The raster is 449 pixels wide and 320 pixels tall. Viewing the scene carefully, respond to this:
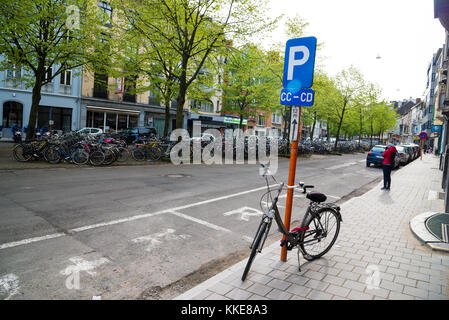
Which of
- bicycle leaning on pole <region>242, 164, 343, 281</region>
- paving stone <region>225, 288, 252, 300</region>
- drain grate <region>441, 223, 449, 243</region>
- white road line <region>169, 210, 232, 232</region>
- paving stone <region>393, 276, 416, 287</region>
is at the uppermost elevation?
bicycle leaning on pole <region>242, 164, 343, 281</region>

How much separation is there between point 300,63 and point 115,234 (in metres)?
3.70

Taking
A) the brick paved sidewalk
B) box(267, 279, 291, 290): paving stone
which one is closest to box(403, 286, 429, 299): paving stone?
the brick paved sidewalk

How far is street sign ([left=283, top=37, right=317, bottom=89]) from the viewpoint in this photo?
3812 mm

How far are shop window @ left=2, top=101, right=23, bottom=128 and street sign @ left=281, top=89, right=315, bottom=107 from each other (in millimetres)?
30174

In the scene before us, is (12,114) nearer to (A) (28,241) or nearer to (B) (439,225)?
(A) (28,241)

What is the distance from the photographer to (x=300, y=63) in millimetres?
3916

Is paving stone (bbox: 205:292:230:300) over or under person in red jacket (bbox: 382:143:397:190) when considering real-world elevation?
under

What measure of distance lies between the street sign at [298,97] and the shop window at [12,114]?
30.2m

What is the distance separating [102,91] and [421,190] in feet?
98.7

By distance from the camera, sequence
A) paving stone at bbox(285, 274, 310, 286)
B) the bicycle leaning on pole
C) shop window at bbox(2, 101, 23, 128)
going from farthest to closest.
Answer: shop window at bbox(2, 101, 23, 128) < the bicycle leaning on pole < paving stone at bbox(285, 274, 310, 286)

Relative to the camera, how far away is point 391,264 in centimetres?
412

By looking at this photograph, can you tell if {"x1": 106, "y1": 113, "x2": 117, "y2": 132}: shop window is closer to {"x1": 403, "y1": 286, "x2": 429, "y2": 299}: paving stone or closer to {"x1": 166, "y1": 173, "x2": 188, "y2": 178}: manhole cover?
{"x1": 166, "y1": 173, "x2": 188, "y2": 178}: manhole cover

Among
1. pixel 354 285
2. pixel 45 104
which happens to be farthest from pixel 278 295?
pixel 45 104

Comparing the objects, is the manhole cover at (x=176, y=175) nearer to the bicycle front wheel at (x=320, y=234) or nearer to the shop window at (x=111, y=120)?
the bicycle front wheel at (x=320, y=234)
